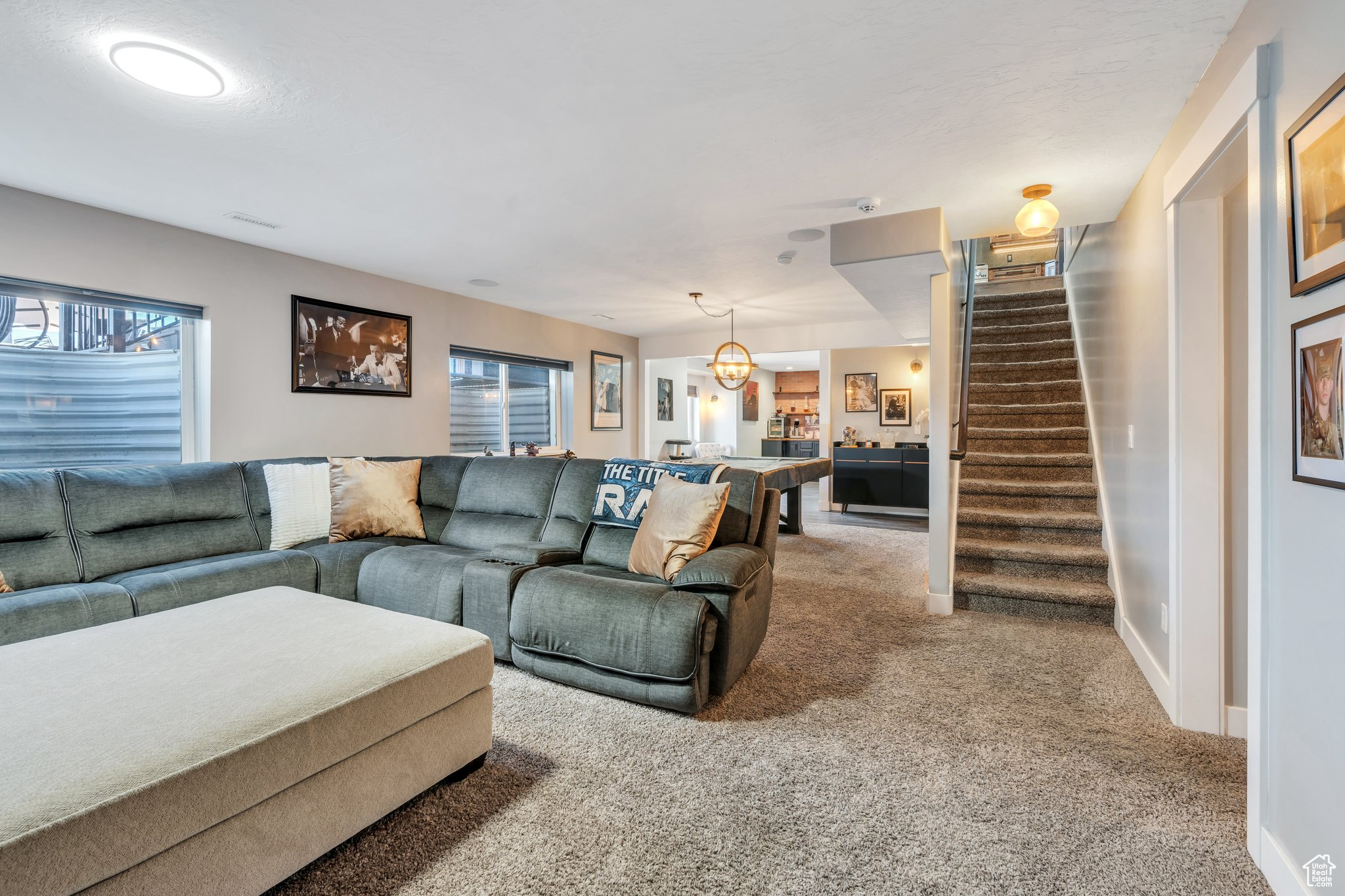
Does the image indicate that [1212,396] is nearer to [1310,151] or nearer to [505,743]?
[1310,151]

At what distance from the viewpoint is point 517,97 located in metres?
2.19

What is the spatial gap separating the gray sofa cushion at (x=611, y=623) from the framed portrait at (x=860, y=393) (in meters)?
7.32

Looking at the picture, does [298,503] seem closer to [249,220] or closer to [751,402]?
[249,220]

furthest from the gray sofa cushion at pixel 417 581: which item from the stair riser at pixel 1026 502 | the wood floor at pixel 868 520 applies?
the wood floor at pixel 868 520

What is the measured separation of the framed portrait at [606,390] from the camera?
23.9 feet

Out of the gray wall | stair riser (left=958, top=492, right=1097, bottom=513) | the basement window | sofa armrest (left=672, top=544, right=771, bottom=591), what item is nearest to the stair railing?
stair riser (left=958, top=492, right=1097, bottom=513)

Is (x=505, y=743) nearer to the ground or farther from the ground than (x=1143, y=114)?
nearer to the ground

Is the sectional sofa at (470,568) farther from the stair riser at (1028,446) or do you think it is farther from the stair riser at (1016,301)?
the stair riser at (1016,301)

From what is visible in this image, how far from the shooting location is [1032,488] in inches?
166

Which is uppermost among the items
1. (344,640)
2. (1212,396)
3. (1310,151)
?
(1310,151)

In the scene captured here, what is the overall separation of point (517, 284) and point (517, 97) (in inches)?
121

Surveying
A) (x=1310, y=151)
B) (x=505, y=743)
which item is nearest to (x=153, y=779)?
→ (x=505, y=743)

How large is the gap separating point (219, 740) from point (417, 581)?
1.74 meters

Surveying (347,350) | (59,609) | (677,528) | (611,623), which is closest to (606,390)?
(347,350)
